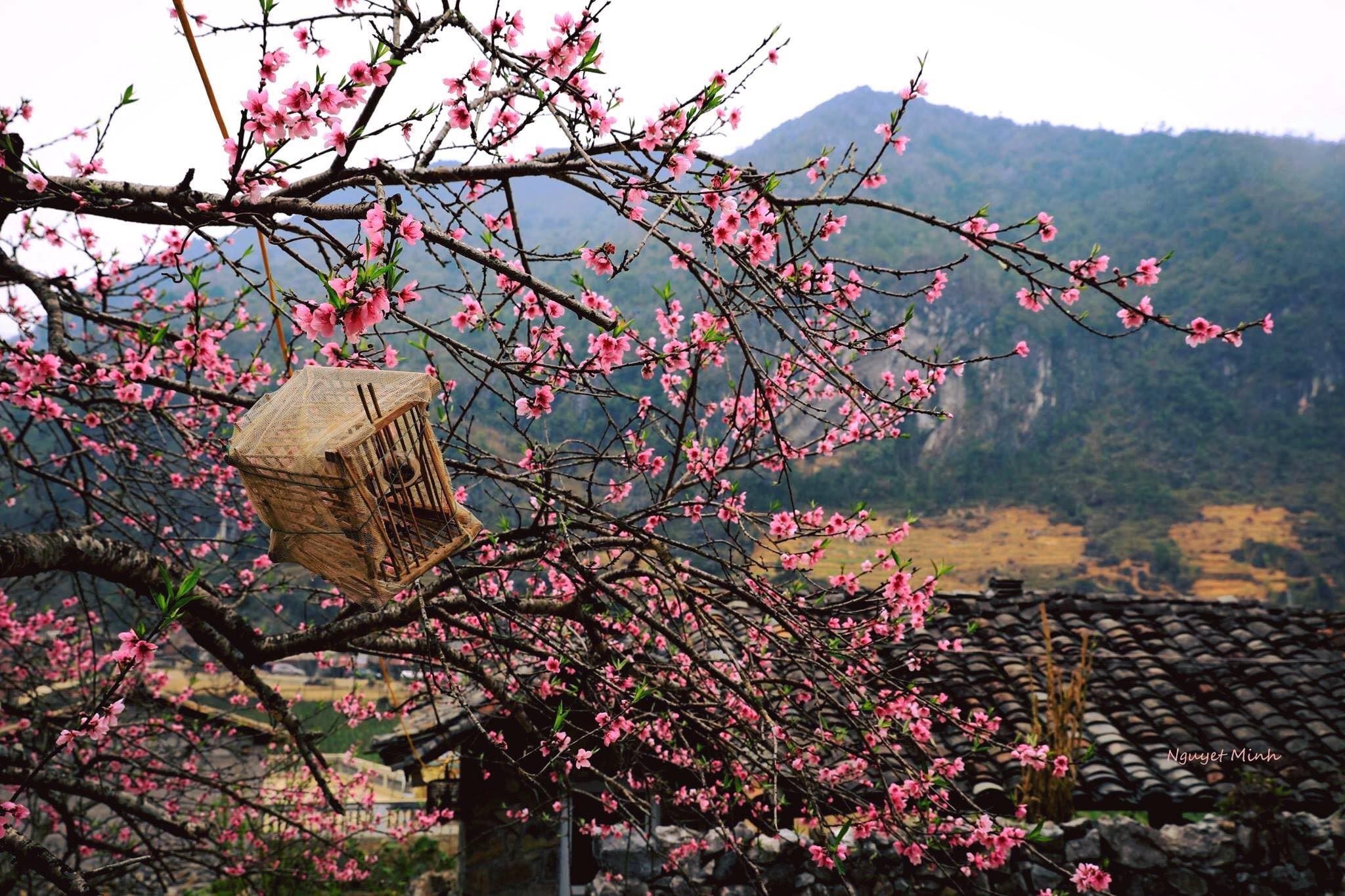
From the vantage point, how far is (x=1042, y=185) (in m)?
56.7

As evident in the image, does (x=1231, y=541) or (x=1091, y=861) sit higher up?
(x=1091, y=861)

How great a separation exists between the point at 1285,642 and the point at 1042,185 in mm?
57268

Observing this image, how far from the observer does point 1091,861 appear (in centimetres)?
485

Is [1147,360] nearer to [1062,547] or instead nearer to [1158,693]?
[1062,547]

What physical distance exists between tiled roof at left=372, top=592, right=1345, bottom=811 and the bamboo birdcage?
10.6 feet

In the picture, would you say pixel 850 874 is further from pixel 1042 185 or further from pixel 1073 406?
pixel 1042 185

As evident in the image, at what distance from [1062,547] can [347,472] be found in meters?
34.6

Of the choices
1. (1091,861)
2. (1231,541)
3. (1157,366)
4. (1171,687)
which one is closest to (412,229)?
(1091,861)

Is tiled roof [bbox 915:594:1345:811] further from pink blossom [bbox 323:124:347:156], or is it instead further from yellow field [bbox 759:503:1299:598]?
yellow field [bbox 759:503:1299:598]

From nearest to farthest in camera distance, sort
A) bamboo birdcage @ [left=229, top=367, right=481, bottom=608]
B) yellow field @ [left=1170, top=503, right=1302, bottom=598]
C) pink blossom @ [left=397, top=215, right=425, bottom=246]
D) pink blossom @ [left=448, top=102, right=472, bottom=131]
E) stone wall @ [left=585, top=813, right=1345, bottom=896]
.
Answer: bamboo birdcage @ [left=229, top=367, right=481, bottom=608]
pink blossom @ [left=397, top=215, right=425, bottom=246]
pink blossom @ [left=448, top=102, right=472, bottom=131]
stone wall @ [left=585, top=813, right=1345, bottom=896]
yellow field @ [left=1170, top=503, right=1302, bottom=598]

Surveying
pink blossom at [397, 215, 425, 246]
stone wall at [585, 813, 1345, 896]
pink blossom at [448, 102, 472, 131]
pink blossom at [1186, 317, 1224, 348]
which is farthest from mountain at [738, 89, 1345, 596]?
pink blossom at [397, 215, 425, 246]

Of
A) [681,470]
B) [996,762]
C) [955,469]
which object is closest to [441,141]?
[681,470]

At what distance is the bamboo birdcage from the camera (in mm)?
1394

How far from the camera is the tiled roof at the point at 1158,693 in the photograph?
5.55m
